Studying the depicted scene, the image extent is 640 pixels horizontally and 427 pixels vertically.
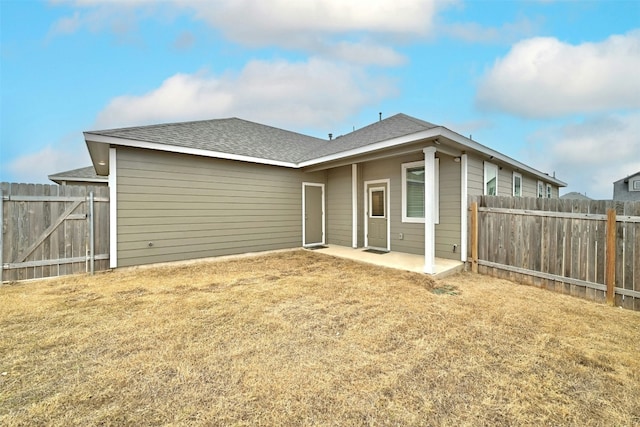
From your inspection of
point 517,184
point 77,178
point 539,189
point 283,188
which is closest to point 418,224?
point 283,188

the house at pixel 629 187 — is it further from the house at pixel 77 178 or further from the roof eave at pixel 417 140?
the house at pixel 77 178

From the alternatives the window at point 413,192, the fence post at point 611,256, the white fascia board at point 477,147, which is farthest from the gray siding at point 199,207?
the fence post at point 611,256

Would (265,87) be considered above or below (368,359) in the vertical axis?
above

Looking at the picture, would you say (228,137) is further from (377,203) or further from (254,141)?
(377,203)

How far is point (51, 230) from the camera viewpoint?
5039 millimetres

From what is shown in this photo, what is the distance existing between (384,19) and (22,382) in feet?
32.4

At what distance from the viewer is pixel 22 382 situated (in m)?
1.99

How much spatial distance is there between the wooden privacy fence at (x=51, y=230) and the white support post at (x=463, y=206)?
7.85 metres

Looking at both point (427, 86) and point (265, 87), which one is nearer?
point (427, 86)

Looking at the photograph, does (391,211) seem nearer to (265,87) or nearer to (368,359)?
(368,359)

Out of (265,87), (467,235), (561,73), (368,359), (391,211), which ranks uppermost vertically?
(265,87)

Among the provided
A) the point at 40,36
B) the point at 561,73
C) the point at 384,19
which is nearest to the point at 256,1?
the point at 384,19

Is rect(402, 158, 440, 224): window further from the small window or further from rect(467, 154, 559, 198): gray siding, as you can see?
rect(467, 154, 559, 198): gray siding

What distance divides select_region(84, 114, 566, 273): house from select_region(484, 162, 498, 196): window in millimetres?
44
